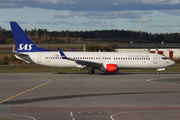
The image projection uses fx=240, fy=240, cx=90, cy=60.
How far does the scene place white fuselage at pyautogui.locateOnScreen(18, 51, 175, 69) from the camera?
39.9 m

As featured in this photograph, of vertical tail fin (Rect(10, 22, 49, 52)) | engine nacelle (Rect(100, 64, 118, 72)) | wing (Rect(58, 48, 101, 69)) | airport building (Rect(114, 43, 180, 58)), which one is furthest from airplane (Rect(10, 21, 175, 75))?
airport building (Rect(114, 43, 180, 58))

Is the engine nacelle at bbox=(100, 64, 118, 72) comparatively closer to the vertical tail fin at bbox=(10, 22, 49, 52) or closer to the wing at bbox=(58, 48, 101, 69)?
the wing at bbox=(58, 48, 101, 69)

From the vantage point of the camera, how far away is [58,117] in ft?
40.7

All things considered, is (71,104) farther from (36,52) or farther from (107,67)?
(36,52)

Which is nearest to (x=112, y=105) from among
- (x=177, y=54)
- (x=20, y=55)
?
(x=20, y=55)

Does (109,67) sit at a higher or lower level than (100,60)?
lower

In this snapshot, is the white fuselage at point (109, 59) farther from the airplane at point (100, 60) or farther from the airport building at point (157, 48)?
the airport building at point (157, 48)

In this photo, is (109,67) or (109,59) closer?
(109,67)

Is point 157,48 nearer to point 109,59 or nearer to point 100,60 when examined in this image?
point 109,59

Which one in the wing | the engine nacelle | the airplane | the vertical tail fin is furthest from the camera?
the vertical tail fin

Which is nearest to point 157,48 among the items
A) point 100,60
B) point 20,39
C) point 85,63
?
point 100,60

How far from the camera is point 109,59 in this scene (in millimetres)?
40094

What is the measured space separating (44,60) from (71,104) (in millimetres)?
25385

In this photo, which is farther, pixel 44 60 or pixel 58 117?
pixel 44 60
